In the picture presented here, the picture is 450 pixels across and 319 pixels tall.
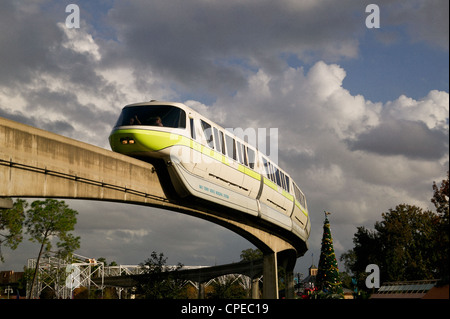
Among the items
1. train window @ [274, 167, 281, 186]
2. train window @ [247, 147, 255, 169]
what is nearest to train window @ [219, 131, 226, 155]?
train window @ [247, 147, 255, 169]

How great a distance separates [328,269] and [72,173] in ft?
111

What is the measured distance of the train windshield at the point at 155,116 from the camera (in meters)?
21.5

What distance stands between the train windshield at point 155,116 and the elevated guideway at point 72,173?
1620 millimetres

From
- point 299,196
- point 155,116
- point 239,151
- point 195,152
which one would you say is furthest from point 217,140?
point 299,196

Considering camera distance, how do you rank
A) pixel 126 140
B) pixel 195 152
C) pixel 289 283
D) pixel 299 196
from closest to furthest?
pixel 126 140, pixel 195 152, pixel 299 196, pixel 289 283

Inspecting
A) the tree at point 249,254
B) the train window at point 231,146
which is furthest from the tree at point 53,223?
the tree at point 249,254

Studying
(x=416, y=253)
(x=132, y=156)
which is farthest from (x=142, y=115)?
(x=416, y=253)

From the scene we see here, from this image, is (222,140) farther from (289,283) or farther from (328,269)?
(289,283)

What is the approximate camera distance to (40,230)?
45.3 metres

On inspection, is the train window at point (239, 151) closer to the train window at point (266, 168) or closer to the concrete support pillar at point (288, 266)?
the train window at point (266, 168)

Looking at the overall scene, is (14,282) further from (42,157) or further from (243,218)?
(42,157)

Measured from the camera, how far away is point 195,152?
74.5 feet

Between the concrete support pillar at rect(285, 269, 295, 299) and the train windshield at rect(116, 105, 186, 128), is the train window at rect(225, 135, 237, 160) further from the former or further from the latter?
the concrete support pillar at rect(285, 269, 295, 299)

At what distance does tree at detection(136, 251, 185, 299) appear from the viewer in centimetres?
3578
